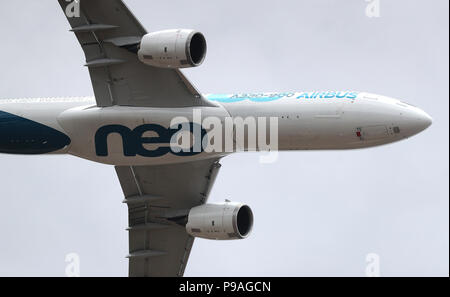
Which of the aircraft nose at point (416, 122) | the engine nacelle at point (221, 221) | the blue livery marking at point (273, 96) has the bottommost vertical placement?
the engine nacelle at point (221, 221)

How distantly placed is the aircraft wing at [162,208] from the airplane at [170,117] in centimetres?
113

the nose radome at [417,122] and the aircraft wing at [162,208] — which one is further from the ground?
the nose radome at [417,122]

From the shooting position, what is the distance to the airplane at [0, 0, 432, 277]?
198 ft

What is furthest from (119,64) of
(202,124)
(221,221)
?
Result: (221,221)

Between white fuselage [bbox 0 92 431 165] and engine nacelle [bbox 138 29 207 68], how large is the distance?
3.53 meters

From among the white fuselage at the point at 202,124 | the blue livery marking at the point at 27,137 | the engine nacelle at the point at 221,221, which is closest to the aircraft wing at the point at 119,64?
the white fuselage at the point at 202,124

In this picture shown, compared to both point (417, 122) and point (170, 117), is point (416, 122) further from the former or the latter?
point (170, 117)

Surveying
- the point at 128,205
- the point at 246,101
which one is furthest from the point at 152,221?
the point at 246,101

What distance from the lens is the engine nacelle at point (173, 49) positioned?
58.9m

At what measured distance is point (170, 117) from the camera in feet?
205

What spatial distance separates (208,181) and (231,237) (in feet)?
12.1

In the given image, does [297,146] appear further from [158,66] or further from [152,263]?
[152,263]

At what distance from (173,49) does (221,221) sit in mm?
10118

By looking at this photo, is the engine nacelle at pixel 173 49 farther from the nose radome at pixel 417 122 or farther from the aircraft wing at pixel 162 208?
the nose radome at pixel 417 122
